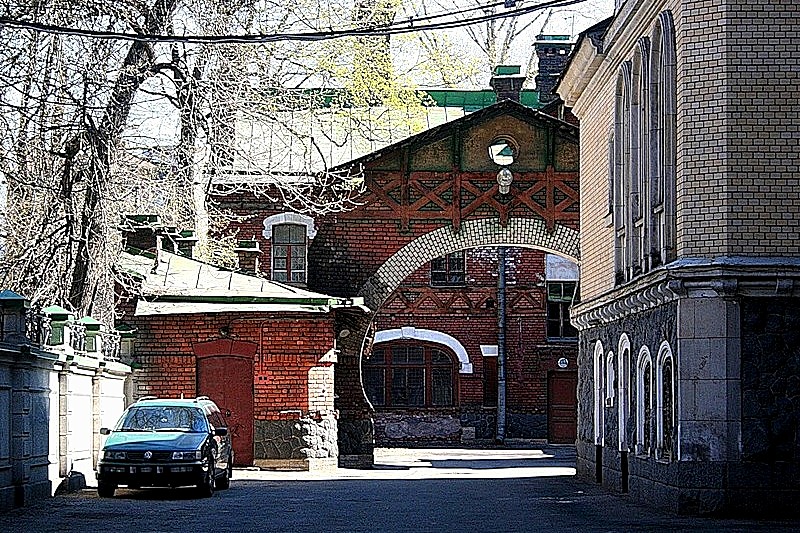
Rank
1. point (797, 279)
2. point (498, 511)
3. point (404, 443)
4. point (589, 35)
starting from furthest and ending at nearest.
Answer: point (404, 443) → point (589, 35) → point (498, 511) → point (797, 279)

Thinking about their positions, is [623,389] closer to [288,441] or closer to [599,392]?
[599,392]

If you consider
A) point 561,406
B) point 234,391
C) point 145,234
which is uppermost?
point 145,234

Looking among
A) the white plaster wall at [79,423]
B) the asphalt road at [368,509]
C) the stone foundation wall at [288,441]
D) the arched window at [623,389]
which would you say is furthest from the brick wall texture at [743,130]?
the stone foundation wall at [288,441]

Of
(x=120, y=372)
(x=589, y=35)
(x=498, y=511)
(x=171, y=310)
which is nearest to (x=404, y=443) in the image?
(x=171, y=310)

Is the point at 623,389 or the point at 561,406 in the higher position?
the point at 623,389

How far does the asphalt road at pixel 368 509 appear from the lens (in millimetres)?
16969

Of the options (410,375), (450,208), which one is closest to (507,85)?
(450,208)

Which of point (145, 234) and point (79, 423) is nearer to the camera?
point (79, 423)

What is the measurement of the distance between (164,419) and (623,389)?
23.8ft

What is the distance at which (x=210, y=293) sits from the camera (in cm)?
3097

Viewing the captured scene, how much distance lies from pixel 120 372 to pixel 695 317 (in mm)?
12902

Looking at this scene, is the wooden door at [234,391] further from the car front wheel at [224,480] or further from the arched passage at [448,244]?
the car front wheel at [224,480]

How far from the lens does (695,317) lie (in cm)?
1814

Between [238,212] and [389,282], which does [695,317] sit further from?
[238,212]
